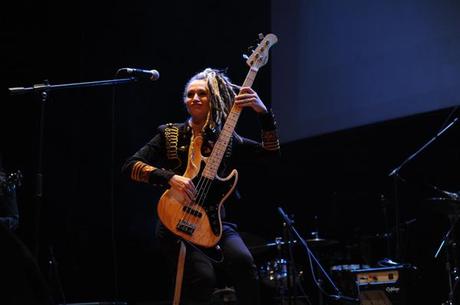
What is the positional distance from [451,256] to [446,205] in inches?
43.3

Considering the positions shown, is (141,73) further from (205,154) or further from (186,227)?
(186,227)

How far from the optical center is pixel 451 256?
209 inches

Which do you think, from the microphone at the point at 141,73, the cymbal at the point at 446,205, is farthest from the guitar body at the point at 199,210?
the cymbal at the point at 446,205

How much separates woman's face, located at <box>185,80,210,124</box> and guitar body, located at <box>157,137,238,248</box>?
39cm

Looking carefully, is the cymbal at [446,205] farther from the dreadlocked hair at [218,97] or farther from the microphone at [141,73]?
the microphone at [141,73]

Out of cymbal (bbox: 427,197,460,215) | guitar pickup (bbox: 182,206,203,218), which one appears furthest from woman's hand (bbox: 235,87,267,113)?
cymbal (bbox: 427,197,460,215)

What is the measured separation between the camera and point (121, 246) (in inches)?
240

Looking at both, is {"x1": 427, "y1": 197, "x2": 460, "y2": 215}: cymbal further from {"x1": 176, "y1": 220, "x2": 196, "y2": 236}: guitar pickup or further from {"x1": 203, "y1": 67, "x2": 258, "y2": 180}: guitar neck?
{"x1": 176, "y1": 220, "x2": 196, "y2": 236}: guitar pickup

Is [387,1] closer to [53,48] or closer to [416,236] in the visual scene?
[416,236]

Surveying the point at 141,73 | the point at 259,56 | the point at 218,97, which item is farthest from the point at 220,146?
the point at 141,73

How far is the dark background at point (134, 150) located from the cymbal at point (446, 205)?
1116 mm

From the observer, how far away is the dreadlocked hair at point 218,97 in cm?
353

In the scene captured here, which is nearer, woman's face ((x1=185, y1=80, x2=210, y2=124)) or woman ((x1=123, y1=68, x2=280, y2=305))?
woman ((x1=123, y1=68, x2=280, y2=305))

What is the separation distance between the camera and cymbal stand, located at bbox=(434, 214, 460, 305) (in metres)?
4.64
